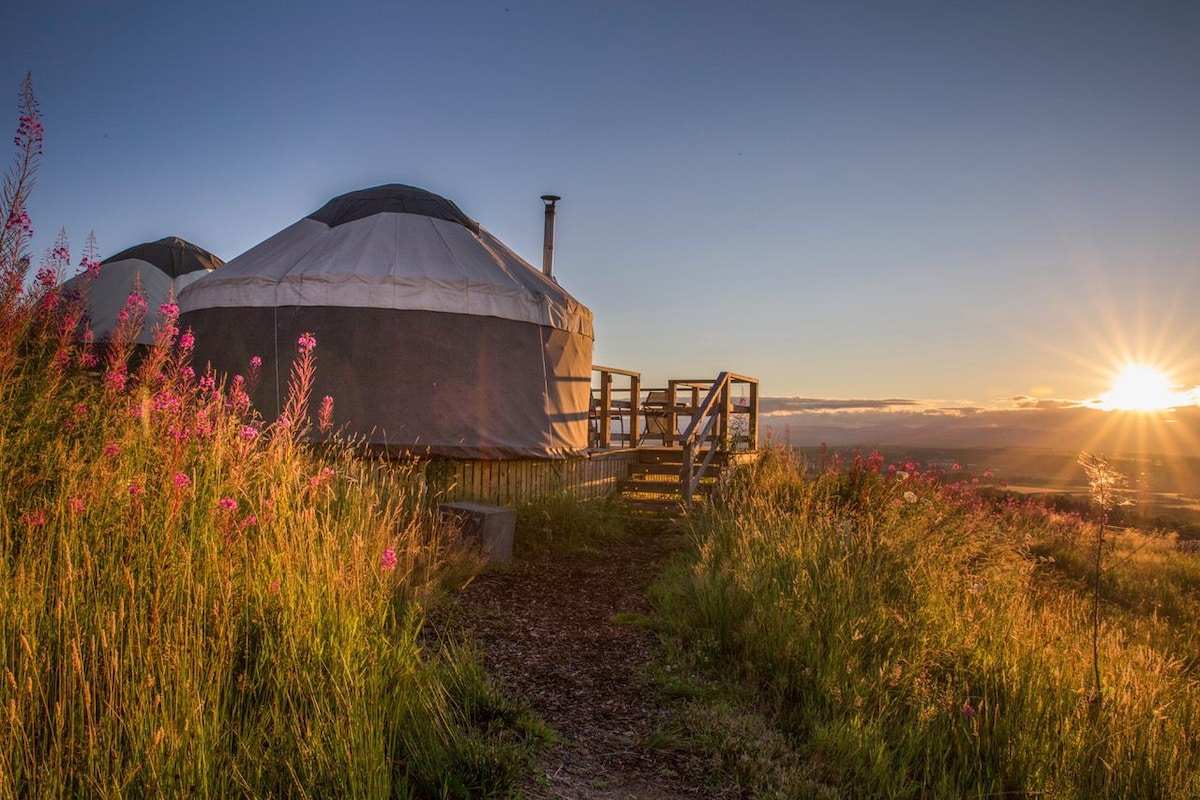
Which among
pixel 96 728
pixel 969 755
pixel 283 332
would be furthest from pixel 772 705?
pixel 283 332

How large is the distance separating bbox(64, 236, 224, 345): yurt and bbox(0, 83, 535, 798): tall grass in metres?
9.95

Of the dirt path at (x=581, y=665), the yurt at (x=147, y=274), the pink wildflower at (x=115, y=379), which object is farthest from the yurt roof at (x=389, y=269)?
the pink wildflower at (x=115, y=379)

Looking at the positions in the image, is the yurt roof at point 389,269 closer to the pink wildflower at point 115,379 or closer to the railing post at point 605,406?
the railing post at point 605,406

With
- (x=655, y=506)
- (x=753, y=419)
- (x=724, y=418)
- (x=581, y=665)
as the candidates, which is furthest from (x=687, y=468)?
(x=581, y=665)

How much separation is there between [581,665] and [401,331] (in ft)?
15.4

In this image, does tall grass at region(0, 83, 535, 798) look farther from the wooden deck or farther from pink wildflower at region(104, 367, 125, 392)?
the wooden deck

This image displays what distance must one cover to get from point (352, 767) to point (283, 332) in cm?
639

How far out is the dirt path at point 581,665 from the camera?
103 inches

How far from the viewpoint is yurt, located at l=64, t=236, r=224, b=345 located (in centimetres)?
1230

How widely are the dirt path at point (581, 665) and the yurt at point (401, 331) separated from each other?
209 cm

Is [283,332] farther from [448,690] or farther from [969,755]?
[969,755]

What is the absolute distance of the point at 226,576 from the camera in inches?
99.4

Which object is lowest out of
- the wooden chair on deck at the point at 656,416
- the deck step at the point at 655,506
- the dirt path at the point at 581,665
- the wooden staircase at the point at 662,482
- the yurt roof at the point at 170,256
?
the dirt path at the point at 581,665

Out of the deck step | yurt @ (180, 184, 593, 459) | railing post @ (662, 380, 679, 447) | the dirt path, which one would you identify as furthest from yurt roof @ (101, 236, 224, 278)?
the dirt path
